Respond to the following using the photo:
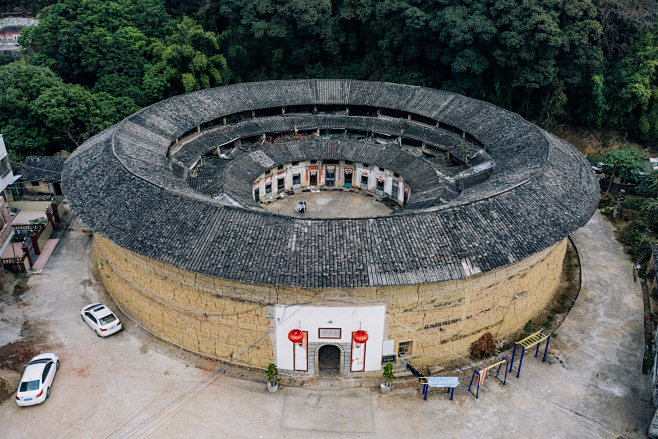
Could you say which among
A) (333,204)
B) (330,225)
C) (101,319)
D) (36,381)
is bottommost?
(333,204)

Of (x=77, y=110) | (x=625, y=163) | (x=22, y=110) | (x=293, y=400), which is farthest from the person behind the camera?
(x=77, y=110)

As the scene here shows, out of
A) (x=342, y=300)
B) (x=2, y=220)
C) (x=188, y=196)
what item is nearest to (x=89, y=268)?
(x=2, y=220)

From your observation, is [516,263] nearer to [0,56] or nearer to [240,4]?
[240,4]

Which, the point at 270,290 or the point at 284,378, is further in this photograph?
the point at 284,378

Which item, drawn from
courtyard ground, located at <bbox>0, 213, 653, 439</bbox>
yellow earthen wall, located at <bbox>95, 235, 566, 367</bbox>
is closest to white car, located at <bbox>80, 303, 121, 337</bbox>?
courtyard ground, located at <bbox>0, 213, 653, 439</bbox>

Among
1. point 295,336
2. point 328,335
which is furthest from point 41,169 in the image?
point 328,335

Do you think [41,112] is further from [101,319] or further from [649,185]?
[649,185]
